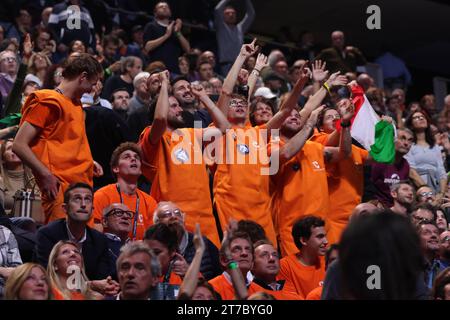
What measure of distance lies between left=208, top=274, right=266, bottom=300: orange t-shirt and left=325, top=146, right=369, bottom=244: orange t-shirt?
1776 mm

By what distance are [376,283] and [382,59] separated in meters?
13.4

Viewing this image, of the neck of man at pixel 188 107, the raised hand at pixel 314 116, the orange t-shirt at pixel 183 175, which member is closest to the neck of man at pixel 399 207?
the raised hand at pixel 314 116

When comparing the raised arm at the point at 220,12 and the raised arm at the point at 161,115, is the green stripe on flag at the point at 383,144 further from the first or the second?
the raised arm at the point at 220,12

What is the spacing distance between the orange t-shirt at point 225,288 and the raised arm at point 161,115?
1.41 m

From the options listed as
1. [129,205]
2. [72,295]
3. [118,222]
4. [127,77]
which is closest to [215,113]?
[129,205]

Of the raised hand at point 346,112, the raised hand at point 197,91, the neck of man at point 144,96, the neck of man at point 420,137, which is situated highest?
the neck of man at point 144,96

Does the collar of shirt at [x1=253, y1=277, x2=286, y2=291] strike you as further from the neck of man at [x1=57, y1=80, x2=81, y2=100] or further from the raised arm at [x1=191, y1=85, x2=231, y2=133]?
the neck of man at [x1=57, y1=80, x2=81, y2=100]

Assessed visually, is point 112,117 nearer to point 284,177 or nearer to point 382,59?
point 284,177

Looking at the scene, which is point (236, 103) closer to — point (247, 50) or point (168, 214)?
point (247, 50)

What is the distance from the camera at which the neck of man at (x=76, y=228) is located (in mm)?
6805

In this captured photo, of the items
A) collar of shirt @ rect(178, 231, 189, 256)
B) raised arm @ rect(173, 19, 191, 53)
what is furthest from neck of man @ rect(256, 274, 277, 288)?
raised arm @ rect(173, 19, 191, 53)

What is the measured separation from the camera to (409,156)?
11016 millimetres
